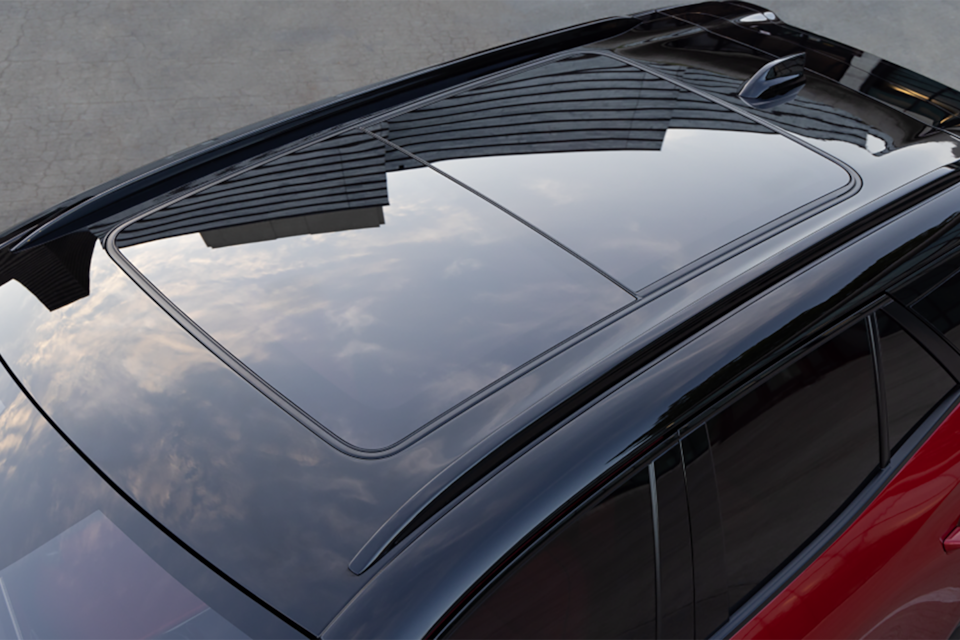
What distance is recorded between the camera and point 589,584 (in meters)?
1.36

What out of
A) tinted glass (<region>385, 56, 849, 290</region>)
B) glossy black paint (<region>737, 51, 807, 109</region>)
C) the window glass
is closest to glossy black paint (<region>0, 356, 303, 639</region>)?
tinted glass (<region>385, 56, 849, 290</region>)

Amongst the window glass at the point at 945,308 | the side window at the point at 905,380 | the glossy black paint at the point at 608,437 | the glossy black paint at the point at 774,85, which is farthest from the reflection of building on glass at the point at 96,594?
the glossy black paint at the point at 774,85

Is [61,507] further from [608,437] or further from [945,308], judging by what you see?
[945,308]

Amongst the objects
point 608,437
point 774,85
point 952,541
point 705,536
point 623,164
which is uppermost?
point 774,85

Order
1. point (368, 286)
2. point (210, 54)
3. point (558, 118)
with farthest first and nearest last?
point (210, 54) < point (558, 118) < point (368, 286)

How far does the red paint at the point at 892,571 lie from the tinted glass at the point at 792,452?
0.07 m

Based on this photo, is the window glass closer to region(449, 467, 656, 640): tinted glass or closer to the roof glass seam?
the roof glass seam

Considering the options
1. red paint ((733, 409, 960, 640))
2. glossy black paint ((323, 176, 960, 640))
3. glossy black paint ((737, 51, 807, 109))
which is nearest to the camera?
glossy black paint ((323, 176, 960, 640))

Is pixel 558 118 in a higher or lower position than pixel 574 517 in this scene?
higher

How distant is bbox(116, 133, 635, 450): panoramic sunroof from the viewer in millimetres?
1431

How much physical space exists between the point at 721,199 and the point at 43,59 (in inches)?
241

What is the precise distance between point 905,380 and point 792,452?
1.39ft

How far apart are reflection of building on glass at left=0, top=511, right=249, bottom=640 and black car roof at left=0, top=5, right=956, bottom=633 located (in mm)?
83

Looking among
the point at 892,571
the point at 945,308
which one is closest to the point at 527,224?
the point at 945,308
